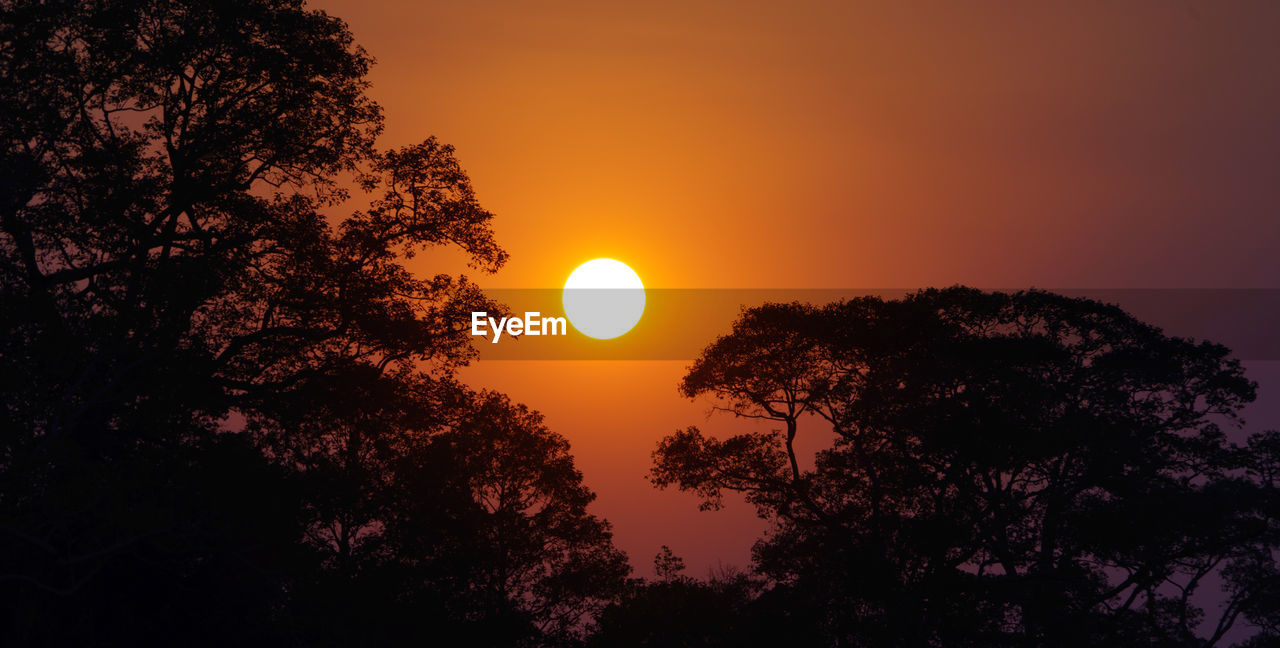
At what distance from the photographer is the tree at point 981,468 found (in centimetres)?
2692

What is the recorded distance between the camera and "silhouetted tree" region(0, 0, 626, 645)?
1767 centimetres

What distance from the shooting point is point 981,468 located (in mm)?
28125

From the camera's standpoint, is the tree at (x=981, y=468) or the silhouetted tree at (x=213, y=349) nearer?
the silhouetted tree at (x=213, y=349)

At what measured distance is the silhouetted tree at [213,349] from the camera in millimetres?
17672

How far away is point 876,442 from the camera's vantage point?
2833cm

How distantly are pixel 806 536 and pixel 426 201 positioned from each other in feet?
47.2

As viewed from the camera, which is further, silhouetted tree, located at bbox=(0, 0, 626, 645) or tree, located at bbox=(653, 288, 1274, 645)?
tree, located at bbox=(653, 288, 1274, 645)

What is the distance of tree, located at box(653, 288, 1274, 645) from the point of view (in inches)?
1060

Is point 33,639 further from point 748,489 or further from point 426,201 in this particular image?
point 748,489

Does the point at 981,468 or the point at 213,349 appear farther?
the point at 981,468

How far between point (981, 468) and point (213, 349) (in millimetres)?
19962

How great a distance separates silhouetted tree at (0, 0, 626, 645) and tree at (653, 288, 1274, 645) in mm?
9629

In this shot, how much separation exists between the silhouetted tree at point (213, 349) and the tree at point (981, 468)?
9629mm

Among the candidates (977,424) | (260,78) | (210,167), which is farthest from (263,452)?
Result: (977,424)
